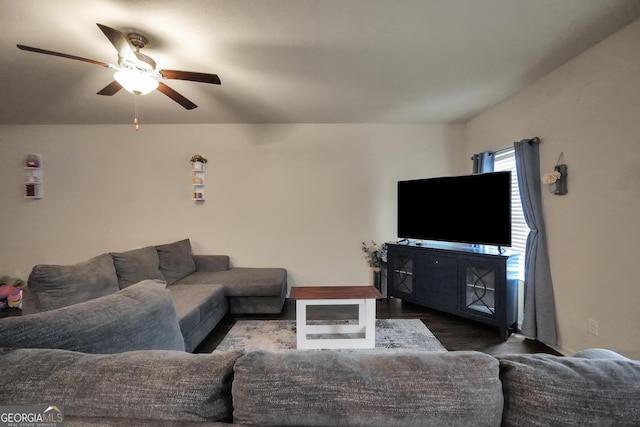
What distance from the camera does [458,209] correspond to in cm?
295

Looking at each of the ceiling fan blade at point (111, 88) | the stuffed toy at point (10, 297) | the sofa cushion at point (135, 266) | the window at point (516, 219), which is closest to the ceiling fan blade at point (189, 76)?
the ceiling fan blade at point (111, 88)

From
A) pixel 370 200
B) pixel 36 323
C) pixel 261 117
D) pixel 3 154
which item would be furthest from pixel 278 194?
pixel 3 154

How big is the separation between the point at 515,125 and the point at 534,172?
0.64 metres

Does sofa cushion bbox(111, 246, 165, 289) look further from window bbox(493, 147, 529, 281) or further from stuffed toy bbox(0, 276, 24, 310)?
window bbox(493, 147, 529, 281)

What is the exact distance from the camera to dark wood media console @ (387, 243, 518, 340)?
8.29 feet

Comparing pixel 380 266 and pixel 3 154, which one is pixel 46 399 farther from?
pixel 3 154

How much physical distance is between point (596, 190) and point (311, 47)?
8.14 ft

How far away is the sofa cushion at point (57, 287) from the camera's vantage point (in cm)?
175

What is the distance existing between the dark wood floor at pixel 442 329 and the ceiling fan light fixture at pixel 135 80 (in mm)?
2201

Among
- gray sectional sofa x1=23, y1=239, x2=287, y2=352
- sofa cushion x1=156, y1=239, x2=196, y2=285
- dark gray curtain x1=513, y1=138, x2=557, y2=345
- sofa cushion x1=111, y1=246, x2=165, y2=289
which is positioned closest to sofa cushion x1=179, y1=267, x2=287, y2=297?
gray sectional sofa x1=23, y1=239, x2=287, y2=352

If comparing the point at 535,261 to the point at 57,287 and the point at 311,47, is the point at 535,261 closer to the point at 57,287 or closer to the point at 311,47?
the point at 311,47

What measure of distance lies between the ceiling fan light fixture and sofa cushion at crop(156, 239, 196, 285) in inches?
76.0

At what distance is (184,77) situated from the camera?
190 centimetres

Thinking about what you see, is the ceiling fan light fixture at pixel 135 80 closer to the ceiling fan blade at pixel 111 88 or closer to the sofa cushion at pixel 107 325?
the ceiling fan blade at pixel 111 88
